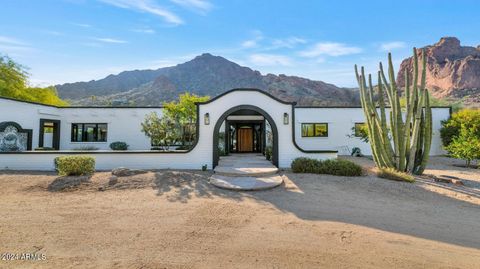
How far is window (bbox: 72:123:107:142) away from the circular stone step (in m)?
12.8

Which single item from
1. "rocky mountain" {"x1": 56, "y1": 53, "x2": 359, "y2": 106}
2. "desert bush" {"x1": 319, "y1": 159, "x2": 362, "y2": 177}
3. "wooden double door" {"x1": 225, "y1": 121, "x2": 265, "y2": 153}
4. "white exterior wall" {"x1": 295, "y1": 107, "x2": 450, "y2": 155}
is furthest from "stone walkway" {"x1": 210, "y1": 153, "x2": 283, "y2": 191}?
"rocky mountain" {"x1": 56, "y1": 53, "x2": 359, "y2": 106}

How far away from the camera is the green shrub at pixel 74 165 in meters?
8.79

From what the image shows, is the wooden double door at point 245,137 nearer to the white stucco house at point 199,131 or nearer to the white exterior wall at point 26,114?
the white stucco house at point 199,131

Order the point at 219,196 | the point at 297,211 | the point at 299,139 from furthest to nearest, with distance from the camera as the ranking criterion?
1. the point at 299,139
2. the point at 219,196
3. the point at 297,211

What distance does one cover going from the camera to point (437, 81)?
6519 centimetres

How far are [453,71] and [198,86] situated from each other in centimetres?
7194

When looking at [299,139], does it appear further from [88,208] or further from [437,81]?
[437,81]

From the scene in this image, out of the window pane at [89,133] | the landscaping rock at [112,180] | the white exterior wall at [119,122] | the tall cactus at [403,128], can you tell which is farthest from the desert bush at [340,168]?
the window pane at [89,133]

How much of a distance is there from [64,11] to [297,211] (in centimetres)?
1224

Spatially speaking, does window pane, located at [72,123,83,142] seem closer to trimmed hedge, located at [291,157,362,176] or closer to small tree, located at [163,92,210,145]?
small tree, located at [163,92,210,145]

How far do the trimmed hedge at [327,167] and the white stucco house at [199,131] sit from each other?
0.70 m

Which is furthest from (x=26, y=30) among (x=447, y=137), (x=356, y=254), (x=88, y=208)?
(x=447, y=137)

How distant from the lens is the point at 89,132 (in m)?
17.6

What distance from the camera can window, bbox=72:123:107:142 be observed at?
1752cm
